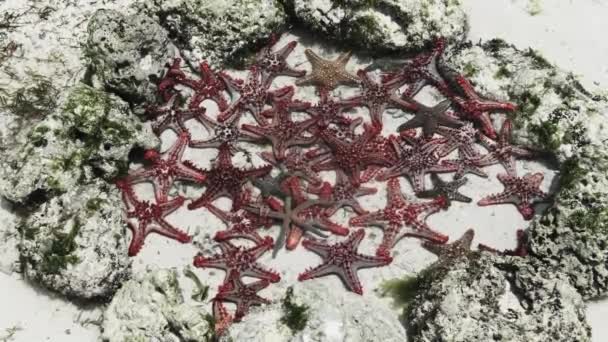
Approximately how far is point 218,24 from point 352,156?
2945 mm

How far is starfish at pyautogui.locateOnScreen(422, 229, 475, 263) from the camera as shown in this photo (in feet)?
24.4

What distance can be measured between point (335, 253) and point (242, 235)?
124 centimetres

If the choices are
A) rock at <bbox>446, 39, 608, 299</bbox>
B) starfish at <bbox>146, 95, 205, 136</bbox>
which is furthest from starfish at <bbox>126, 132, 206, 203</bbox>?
rock at <bbox>446, 39, 608, 299</bbox>

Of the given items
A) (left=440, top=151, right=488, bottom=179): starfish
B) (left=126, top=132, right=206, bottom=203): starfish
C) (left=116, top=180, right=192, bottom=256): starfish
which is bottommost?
(left=116, top=180, right=192, bottom=256): starfish

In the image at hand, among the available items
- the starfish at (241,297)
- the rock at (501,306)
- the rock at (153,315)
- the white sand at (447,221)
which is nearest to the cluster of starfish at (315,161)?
the starfish at (241,297)

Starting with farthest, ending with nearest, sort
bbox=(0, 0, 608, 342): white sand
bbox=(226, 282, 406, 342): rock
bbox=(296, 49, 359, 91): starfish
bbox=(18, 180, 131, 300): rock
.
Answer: bbox=(296, 49, 359, 91): starfish < bbox=(0, 0, 608, 342): white sand < bbox=(18, 180, 131, 300): rock < bbox=(226, 282, 406, 342): rock

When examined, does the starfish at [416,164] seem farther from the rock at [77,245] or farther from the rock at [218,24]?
the rock at [77,245]

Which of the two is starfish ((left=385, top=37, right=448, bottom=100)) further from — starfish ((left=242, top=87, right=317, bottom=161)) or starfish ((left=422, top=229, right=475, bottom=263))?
starfish ((left=422, top=229, right=475, bottom=263))

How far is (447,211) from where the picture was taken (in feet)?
26.9

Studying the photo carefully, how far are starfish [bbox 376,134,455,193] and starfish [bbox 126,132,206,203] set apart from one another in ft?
8.31

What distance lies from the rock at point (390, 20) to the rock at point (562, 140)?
1.58ft

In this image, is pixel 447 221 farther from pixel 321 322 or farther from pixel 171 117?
pixel 171 117

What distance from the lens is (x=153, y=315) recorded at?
7023 millimetres

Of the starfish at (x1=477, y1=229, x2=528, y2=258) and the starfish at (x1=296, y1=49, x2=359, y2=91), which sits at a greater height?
the starfish at (x1=296, y1=49, x2=359, y2=91)
